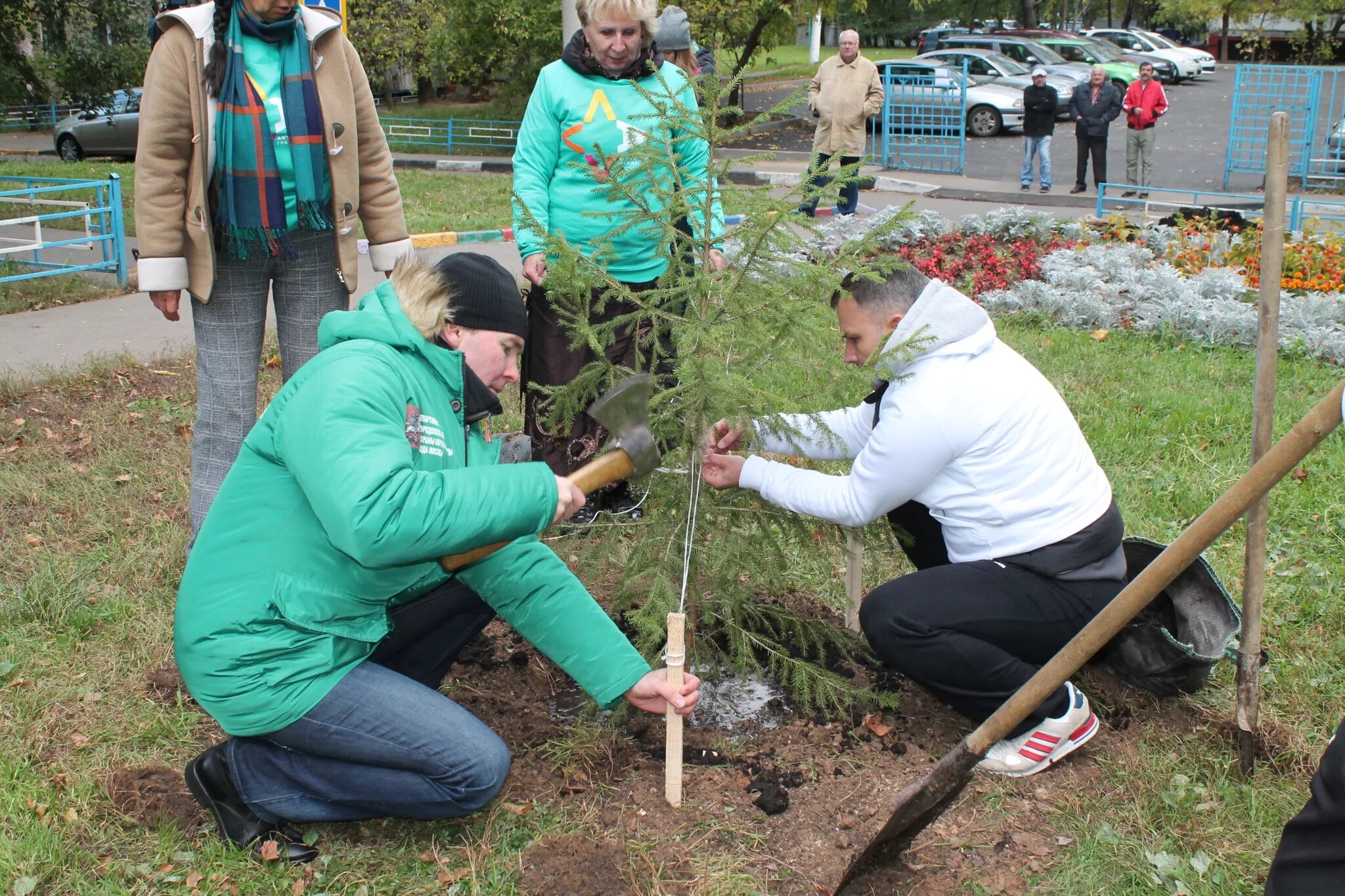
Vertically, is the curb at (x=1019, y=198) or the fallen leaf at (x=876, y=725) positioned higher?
the curb at (x=1019, y=198)

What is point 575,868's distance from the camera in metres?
2.46

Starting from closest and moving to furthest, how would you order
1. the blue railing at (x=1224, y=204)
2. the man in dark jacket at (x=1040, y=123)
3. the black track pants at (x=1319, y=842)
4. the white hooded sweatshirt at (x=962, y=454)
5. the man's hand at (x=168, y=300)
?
the black track pants at (x=1319, y=842) < the white hooded sweatshirt at (x=962, y=454) < the man's hand at (x=168, y=300) < the blue railing at (x=1224, y=204) < the man in dark jacket at (x=1040, y=123)

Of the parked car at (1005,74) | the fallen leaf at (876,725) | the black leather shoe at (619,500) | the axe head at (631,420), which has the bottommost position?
the fallen leaf at (876,725)

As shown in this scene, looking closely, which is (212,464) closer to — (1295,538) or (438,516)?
(438,516)

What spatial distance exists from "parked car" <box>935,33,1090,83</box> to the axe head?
26.4m

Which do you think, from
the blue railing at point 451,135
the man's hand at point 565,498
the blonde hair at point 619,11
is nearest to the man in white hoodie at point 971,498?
the man's hand at point 565,498

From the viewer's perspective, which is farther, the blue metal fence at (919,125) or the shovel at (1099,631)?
the blue metal fence at (919,125)

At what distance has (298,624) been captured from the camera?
2.34 m

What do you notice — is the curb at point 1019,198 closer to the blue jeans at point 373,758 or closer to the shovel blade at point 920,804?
the shovel blade at point 920,804

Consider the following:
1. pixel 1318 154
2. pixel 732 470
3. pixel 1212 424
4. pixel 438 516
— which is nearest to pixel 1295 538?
pixel 1212 424

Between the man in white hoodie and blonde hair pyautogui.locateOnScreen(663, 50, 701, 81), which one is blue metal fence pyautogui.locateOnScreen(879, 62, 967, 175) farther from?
the man in white hoodie

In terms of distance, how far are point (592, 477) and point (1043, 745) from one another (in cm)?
134

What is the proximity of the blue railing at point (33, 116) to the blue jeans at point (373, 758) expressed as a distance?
2708 cm

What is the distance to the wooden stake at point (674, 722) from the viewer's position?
2457 millimetres
